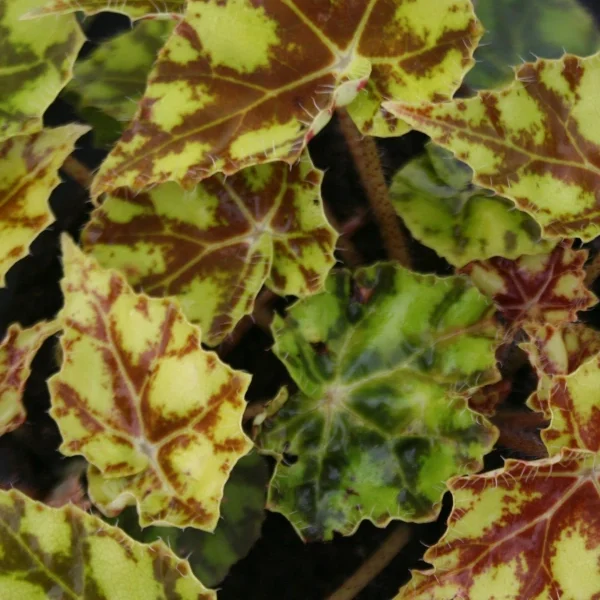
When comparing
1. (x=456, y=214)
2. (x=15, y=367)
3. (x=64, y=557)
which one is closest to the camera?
(x=64, y=557)

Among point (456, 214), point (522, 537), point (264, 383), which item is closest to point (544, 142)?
point (456, 214)

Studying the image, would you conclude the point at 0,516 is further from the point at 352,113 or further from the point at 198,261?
the point at 352,113

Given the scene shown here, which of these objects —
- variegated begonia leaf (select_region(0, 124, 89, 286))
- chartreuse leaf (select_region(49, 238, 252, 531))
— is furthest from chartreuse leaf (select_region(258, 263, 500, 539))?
variegated begonia leaf (select_region(0, 124, 89, 286))

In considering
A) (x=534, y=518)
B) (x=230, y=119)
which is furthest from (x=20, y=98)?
(x=534, y=518)

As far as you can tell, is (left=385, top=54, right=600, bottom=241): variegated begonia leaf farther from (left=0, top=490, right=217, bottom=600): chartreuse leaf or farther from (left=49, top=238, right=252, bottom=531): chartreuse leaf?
(left=0, top=490, right=217, bottom=600): chartreuse leaf

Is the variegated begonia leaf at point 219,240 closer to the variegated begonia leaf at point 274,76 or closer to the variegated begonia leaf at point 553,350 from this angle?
the variegated begonia leaf at point 274,76

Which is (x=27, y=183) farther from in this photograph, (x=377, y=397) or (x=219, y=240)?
(x=377, y=397)
